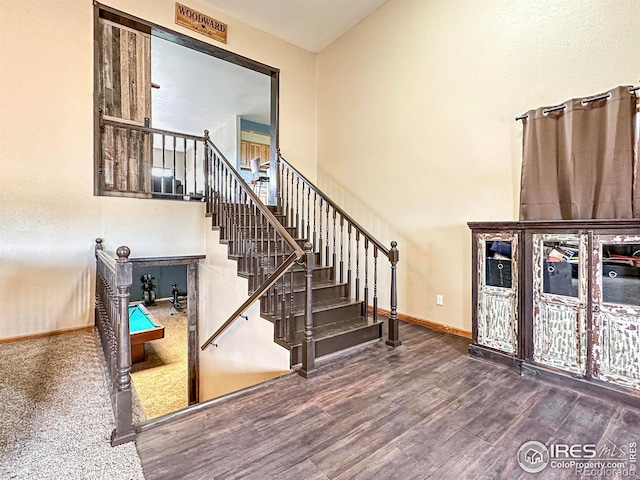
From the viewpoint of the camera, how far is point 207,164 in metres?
4.70

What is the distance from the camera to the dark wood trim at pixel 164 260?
4184 mm

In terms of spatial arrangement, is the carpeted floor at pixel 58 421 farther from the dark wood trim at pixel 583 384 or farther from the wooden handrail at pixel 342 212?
the dark wood trim at pixel 583 384

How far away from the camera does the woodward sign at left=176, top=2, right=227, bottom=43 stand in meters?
4.43

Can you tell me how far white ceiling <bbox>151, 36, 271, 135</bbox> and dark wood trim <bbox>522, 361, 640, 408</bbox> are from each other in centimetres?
634

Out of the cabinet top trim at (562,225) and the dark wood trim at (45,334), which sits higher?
the cabinet top trim at (562,225)

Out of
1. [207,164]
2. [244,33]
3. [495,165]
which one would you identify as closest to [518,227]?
[495,165]

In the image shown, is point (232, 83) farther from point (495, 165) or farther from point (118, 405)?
point (118, 405)

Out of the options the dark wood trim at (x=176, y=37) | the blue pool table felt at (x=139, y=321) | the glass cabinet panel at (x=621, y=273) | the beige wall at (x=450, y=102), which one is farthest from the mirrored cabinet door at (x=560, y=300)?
the blue pool table felt at (x=139, y=321)

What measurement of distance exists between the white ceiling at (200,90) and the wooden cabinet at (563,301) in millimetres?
5465

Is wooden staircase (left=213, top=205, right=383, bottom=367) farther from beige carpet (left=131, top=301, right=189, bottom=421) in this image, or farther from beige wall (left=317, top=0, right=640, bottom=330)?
beige carpet (left=131, top=301, right=189, bottom=421)

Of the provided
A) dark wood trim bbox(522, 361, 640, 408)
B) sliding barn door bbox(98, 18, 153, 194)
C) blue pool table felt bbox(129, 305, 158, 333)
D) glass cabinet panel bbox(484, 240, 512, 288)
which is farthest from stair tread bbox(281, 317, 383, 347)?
blue pool table felt bbox(129, 305, 158, 333)

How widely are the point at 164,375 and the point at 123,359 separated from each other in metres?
4.43

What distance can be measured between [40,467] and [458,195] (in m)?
4.07

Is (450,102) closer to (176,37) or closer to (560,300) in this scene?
(560,300)
